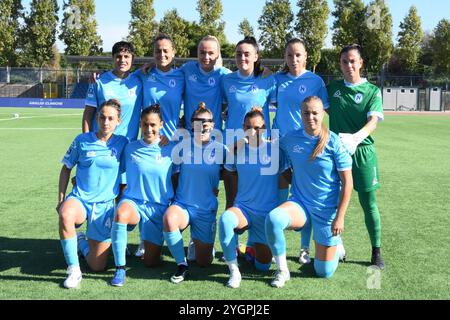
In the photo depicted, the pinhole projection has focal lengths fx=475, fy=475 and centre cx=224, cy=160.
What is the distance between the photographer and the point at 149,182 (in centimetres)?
409

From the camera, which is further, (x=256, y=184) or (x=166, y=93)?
(x=166, y=93)

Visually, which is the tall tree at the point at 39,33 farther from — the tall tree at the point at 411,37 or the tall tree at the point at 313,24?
the tall tree at the point at 411,37

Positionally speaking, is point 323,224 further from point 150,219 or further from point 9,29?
point 9,29

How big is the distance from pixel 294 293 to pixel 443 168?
698cm

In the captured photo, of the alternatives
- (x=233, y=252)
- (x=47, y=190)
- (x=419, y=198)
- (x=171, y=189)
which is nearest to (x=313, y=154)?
(x=233, y=252)

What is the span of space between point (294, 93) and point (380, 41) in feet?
144

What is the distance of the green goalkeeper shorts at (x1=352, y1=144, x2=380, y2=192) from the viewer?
4.23m

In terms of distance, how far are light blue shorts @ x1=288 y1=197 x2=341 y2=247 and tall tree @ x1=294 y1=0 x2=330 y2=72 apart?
4344 centimetres

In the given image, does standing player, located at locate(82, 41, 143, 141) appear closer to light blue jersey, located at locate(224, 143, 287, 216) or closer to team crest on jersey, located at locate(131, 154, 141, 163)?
team crest on jersey, located at locate(131, 154, 141, 163)

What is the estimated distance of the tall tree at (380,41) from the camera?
44.7 metres

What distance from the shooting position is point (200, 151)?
416 cm

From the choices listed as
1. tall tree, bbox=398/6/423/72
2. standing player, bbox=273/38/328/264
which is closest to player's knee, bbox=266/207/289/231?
standing player, bbox=273/38/328/264

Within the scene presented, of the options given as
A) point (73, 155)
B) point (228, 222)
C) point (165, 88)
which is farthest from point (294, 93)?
point (73, 155)

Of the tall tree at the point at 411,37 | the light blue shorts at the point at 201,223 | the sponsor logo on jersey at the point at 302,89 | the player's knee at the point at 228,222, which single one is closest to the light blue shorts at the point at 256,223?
the player's knee at the point at 228,222
